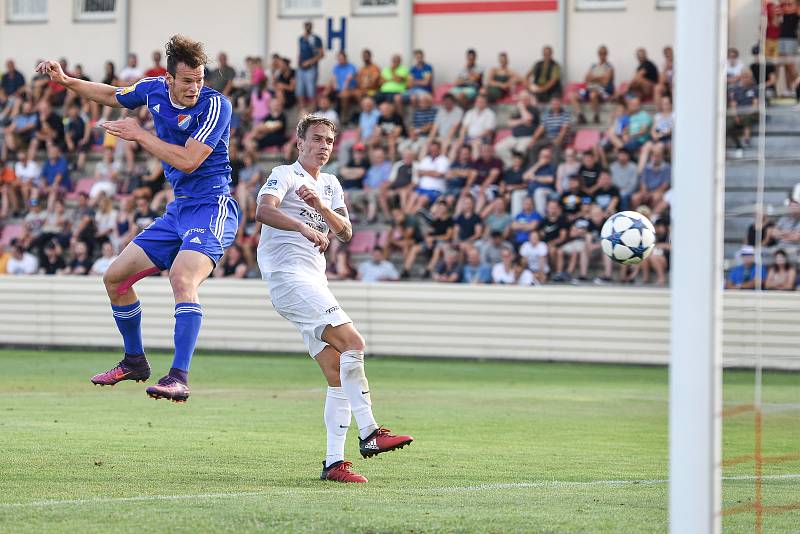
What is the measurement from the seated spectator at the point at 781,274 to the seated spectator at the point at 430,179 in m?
6.36

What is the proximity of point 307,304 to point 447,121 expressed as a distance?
16369 mm

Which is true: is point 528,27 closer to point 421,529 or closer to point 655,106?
point 655,106

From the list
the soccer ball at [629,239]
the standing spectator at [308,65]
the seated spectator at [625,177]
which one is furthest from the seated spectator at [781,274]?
the standing spectator at [308,65]

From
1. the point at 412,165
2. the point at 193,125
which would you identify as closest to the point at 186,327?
the point at 193,125

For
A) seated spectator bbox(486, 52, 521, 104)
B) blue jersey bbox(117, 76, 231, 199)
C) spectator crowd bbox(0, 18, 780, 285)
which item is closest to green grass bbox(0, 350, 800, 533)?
blue jersey bbox(117, 76, 231, 199)

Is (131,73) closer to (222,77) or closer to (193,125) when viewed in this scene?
(222,77)

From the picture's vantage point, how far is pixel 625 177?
73.0ft

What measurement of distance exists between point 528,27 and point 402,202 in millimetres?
5470

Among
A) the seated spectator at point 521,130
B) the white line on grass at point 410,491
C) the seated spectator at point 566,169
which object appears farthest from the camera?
the seated spectator at point 521,130

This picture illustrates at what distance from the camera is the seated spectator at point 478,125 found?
79.6ft

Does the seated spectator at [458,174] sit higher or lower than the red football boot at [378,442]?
higher

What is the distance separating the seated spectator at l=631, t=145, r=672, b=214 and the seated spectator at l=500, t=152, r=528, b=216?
6.90 ft

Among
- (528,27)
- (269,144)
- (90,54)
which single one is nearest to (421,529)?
(269,144)

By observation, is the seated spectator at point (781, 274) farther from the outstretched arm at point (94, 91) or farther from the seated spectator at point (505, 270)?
the outstretched arm at point (94, 91)
